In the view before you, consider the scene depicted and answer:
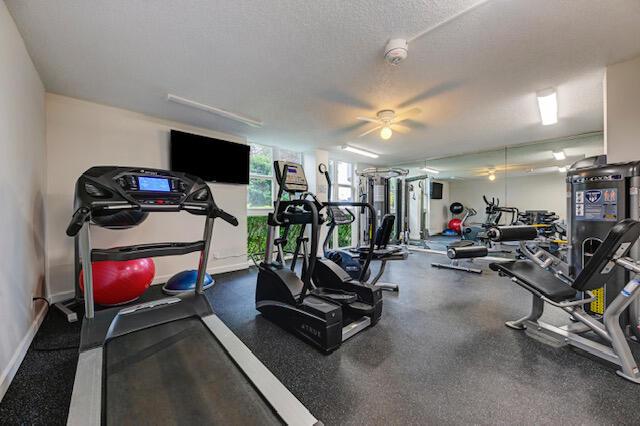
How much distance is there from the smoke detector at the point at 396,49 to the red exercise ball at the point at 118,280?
10.9ft

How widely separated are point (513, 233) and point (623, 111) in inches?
69.0

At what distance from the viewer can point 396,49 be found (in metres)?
2.07

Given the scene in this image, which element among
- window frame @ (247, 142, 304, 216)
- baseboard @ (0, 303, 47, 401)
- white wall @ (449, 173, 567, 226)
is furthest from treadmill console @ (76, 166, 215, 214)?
white wall @ (449, 173, 567, 226)

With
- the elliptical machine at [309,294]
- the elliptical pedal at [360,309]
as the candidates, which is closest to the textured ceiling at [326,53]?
the elliptical machine at [309,294]

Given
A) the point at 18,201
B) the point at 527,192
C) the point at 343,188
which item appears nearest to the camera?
the point at 18,201

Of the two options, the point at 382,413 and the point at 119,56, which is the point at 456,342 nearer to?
the point at 382,413

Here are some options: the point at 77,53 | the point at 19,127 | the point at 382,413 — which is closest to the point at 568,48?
the point at 382,413

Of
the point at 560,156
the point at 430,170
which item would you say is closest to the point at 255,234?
the point at 430,170

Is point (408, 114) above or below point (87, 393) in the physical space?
above

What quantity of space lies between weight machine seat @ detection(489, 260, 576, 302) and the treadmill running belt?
2.28 m

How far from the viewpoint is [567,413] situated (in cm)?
143

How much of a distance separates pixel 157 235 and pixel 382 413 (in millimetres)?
3920

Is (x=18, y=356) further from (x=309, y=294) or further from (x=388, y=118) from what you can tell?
(x=388, y=118)

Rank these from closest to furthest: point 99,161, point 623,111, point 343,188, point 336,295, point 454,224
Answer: point 623,111 < point 336,295 < point 99,161 < point 343,188 < point 454,224
